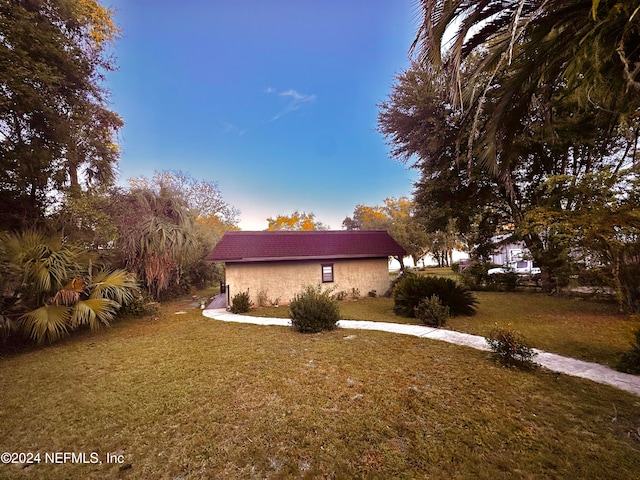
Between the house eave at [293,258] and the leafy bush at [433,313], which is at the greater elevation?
the house eave at [293,258]

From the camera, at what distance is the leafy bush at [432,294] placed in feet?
29.1

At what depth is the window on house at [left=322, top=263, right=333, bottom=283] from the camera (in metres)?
14.0

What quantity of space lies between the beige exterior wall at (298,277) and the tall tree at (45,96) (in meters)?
6.92

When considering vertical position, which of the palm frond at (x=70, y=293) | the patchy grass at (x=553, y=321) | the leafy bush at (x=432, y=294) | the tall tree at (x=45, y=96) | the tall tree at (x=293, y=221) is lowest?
the patchy grass at (x=553, y=321)

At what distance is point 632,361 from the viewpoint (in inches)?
171

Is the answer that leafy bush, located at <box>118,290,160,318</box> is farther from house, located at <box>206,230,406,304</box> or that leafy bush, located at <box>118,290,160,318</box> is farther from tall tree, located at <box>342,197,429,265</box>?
tall tree, located at <box>342,197,429,265</box>

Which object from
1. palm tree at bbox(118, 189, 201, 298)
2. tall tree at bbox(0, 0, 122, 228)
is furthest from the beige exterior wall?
tall tree at bbox(0, 0, 122, 228)

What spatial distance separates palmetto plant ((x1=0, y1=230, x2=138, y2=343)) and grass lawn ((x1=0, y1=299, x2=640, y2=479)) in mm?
1078

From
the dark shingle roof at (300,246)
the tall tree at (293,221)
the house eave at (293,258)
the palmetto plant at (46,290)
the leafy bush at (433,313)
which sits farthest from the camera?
the tall tree at (293,221)

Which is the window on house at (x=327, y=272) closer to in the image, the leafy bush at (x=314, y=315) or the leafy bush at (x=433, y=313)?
the leafy bush at (x=314, y=315)

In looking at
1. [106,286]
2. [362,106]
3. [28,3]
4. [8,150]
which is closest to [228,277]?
[106,286]

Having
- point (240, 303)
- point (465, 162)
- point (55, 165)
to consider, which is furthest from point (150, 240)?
point (465, 162)

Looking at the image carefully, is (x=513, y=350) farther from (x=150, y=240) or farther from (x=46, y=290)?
(x=150, y=240)

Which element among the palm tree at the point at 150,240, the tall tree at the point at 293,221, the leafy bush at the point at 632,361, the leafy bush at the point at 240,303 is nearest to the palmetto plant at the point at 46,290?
the leafy bush at the point at 240,303
